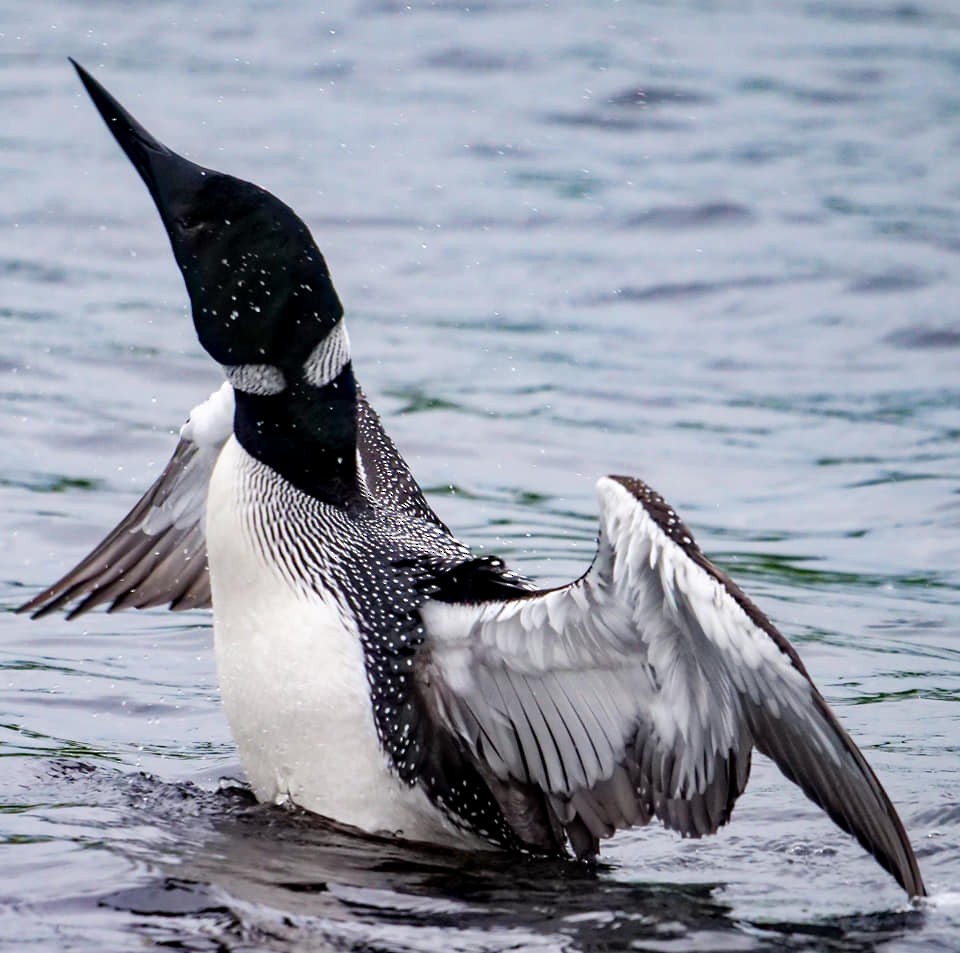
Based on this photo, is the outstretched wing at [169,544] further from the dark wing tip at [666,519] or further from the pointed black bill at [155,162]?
the dark wing tip at [666,519]

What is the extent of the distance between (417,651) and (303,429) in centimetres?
66

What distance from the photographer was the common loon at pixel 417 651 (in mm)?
4145

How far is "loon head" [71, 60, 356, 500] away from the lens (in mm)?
4809

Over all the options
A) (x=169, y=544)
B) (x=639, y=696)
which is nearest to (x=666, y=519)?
(x=639, y=696)

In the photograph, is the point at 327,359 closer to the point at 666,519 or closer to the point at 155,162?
the point at 155,162

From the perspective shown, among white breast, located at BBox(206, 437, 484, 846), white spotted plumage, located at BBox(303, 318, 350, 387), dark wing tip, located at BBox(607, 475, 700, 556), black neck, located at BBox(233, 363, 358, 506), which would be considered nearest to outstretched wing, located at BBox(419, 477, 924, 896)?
dark wing tip, located at BBox(607, 475, 700, 556)

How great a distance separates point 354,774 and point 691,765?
78 centimetres

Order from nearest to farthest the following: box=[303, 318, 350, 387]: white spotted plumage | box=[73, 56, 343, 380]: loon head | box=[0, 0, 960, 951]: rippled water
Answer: box=[0, 0, 960, 951]: rippled water, box=[73, 56, 343, 380]: loon head, box=[303, 318, 350, 387]: white spotted plumage

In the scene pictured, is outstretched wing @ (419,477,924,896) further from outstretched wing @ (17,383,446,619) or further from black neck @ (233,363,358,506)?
outstretched wing @ (17,383,446,619)

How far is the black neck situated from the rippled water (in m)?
0.80

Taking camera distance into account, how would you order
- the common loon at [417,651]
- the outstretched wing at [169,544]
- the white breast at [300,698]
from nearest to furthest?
1. the common loon at [417,651]
2. the white breast at [300,698]
3. the outstretched wing at [169,544]

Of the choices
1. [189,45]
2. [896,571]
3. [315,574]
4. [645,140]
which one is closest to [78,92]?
[189,45]

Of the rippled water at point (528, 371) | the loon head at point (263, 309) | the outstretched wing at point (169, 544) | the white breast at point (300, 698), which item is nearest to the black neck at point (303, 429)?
the loon head at point (263, 309)

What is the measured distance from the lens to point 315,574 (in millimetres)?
4777
